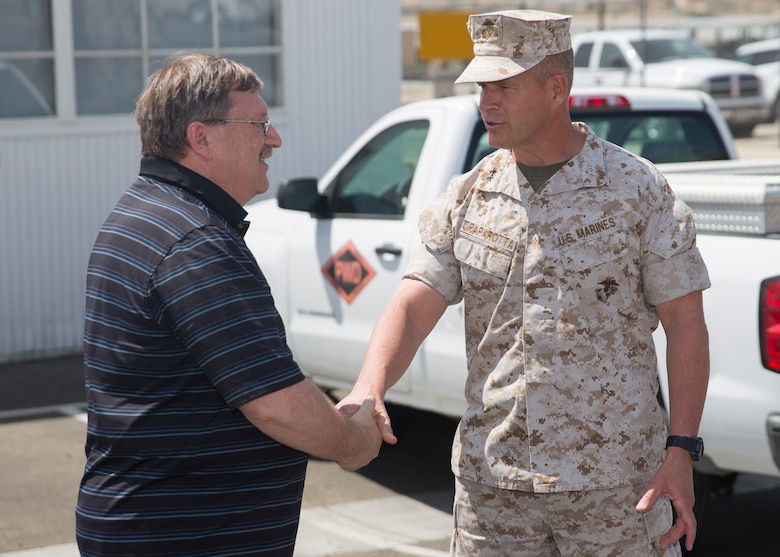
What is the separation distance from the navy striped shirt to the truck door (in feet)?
10.3

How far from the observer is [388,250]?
5727mm

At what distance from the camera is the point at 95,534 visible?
2.52 metres

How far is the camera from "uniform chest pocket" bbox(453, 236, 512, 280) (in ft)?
9.59

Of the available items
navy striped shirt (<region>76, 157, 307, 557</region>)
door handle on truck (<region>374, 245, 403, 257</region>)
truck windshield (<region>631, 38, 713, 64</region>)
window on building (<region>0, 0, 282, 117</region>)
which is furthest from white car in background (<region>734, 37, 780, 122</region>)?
navy striped shirt (<region>76, 157, 307, 557</region>)

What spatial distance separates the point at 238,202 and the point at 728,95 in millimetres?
23881

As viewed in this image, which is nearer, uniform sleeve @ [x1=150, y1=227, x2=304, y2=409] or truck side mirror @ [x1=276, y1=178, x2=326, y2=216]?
uniform sleeve @ [x1=150, y1=227, x2=304, y2=409]

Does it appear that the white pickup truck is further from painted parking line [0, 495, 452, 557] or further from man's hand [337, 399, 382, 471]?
A: man's hand [337, 399, 382, 471]

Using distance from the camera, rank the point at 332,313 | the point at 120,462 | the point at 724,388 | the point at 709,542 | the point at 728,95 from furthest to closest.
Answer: the point at 728,95 → the point at 332,313 → the point at 709,542 → the point at 724,388 → the point at 120,462

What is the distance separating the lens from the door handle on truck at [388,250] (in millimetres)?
5694

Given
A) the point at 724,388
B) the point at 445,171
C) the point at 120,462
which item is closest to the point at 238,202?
the point at 120,462

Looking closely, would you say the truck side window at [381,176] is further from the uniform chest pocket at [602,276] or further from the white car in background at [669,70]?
the white car in background at [669,70]

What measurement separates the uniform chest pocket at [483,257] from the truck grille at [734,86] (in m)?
22.5

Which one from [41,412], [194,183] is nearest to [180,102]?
[194,183]

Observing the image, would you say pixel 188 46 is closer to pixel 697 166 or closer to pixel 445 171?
pixel 445 171
